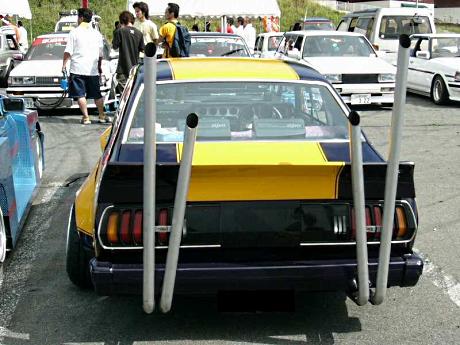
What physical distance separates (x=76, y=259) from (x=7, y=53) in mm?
14943

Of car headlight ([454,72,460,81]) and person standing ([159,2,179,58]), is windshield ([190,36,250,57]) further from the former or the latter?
car headlight ([454,72,460,81])

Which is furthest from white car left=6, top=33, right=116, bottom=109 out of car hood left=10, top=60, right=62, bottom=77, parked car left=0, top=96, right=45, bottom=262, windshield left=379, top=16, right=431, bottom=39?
windshield left=379, top=16, right=431, bottom=39

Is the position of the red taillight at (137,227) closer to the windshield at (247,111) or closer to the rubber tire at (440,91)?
the windshield at (247,111)

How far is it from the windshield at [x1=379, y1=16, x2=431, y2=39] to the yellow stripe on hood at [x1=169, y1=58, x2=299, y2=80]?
13816mm

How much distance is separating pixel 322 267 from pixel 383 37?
1558 cm

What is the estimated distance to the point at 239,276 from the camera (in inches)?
144

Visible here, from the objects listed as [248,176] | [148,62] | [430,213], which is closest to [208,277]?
[248,176]

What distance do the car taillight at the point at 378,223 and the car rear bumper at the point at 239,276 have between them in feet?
0.47

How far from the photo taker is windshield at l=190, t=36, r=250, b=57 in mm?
13516

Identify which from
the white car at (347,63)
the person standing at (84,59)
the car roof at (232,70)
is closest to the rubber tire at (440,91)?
the white car at (347,63)

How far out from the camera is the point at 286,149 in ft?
13.0

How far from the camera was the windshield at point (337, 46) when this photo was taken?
47.9 ft

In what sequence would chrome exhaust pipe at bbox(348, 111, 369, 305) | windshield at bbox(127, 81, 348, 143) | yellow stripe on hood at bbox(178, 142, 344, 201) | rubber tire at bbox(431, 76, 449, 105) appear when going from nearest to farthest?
chrome exhaust pipe at bbox(348, 111, 369, 305), yellow stripe on hood at bbox(178, 142, 344, 201), windshield at bbox(127, 81, 348, 143), rubber tire at bbox(431, 76, 449, 105)

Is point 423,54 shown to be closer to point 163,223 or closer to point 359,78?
point 359,78
